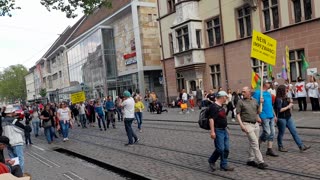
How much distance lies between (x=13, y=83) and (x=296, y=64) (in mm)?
105417

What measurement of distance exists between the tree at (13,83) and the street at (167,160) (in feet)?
346

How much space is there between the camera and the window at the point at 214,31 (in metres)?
27.1

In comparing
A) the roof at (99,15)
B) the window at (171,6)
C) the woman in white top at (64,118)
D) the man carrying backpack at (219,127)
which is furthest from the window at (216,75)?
the man carrying backpack at (219,127)

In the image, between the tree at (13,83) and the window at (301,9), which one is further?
the tree at (13,83)

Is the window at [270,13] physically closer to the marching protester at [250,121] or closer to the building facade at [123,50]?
the marching protester at [250,121]

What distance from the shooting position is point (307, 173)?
6730 mm

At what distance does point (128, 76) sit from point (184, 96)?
1751 cm

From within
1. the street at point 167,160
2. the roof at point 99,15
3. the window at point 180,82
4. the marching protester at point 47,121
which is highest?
the roof at point 99,15

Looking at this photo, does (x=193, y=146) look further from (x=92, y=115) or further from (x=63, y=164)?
(x=92, y=115)

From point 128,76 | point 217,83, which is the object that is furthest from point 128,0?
point 217,83

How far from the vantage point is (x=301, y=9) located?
20.8 m

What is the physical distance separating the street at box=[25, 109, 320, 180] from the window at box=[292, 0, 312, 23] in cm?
861

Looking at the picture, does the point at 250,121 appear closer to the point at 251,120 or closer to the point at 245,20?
the point at 251,120

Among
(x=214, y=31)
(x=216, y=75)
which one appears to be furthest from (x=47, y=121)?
(x=214, y=31)
